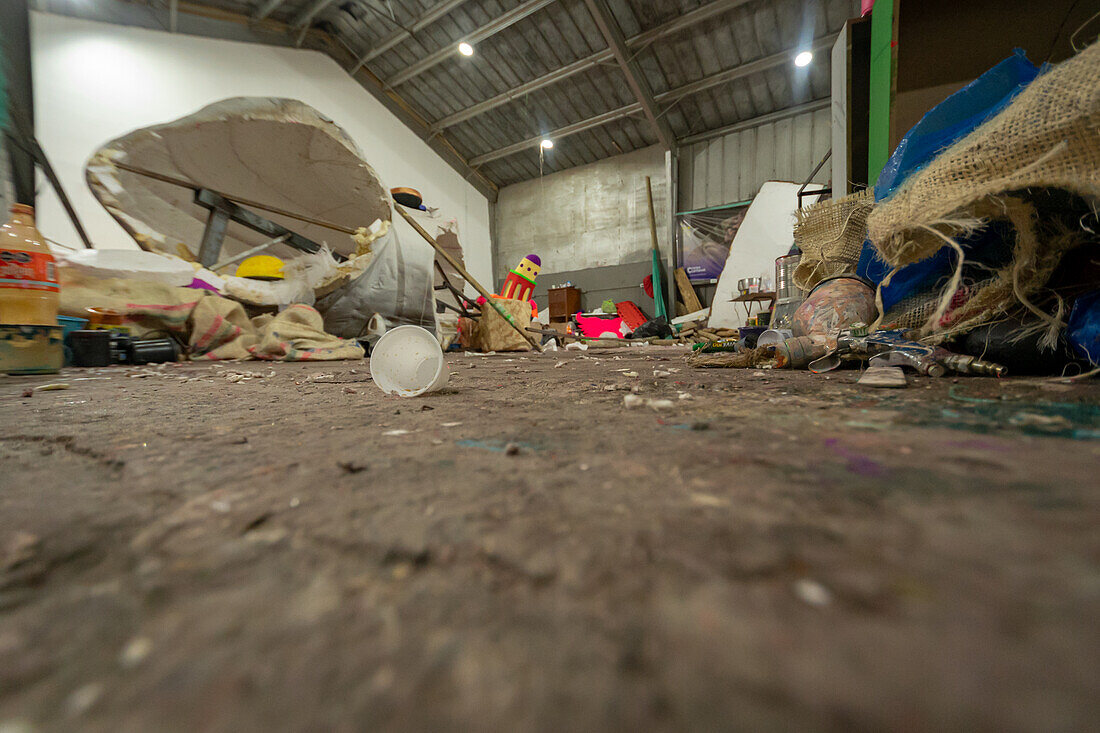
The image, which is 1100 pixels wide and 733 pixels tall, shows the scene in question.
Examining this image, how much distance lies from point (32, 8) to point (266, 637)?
770 centimetres

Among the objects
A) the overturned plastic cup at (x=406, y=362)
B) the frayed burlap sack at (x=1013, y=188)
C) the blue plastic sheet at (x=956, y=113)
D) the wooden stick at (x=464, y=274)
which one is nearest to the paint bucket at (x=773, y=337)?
the frayed burlap sack at (x=1013, y=188)

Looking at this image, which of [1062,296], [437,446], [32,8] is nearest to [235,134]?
[32,8]

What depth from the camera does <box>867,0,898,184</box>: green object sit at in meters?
2.13

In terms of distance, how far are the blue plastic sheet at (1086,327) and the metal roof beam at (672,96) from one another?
24.2 ft

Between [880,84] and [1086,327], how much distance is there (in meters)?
2.04

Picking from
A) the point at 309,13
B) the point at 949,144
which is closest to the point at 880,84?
the point at 949,144

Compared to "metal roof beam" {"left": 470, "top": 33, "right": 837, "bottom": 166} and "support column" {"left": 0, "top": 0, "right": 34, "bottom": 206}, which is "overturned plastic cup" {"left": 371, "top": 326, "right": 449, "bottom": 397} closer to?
"support column" {"left": 0, "top": 0, "right": 34, "bottom": 206}

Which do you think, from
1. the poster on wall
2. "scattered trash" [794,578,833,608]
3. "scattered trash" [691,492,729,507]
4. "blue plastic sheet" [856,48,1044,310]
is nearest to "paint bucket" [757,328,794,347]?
"blue plastic sheet" [856,48,1044,310]

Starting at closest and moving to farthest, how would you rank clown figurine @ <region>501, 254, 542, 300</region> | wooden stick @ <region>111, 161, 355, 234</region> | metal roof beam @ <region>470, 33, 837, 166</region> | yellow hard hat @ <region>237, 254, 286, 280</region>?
wooden stick @ <region>111, 161, 355, 234</region>, yellow hard hat @ <region>237, 254, 286, 280</region>, clown figurine @ <region>501, 254, 542, 300</region>, metal roof beam @ <region>470, 33, 837, 166</region>

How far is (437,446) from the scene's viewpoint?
1.96 feet

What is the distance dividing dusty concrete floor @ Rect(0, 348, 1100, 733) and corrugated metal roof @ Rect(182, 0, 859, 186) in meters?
7.54

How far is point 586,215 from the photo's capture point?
9062 millimetres

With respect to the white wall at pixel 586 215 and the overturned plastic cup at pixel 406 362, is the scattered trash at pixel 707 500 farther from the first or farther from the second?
the white wall at pixel 586 215

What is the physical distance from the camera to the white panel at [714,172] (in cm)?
784
